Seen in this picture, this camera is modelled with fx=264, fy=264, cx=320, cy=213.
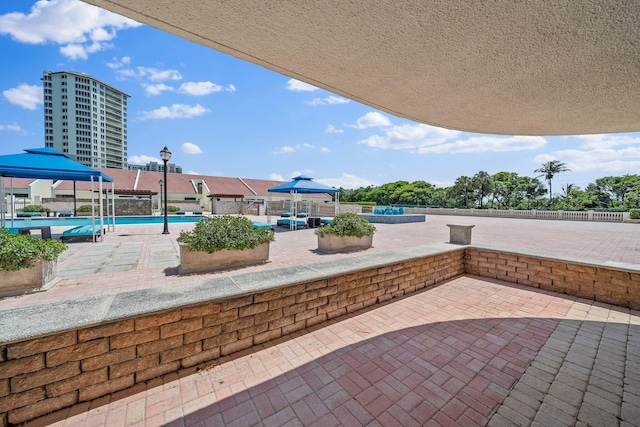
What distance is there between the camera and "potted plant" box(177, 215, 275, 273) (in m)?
5.13

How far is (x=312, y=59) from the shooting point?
1.80m

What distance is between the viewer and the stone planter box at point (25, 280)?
393cm

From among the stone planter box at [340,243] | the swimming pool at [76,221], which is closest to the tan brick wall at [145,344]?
the stone planter box at [340,243]

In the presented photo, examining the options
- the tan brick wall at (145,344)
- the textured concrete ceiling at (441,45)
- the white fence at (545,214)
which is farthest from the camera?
the white fence at (545,214)

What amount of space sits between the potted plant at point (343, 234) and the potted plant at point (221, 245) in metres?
1.83

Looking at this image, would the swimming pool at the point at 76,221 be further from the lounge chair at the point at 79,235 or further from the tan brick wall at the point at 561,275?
the tan brick wall at the point at 561,275

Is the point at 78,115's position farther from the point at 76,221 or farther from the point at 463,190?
the point at 463,190

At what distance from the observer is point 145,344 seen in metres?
2.11

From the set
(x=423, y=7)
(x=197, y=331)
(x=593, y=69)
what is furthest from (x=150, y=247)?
(x=593, y=69)

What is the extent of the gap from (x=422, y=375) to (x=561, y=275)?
373 cm

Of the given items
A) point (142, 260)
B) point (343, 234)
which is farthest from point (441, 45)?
point (142, 260)

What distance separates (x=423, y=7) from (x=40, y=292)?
6.02 m

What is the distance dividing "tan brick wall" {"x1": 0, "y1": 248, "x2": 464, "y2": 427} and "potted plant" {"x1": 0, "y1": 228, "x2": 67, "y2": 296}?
3.36 m

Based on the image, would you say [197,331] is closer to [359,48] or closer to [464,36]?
[359,48]
